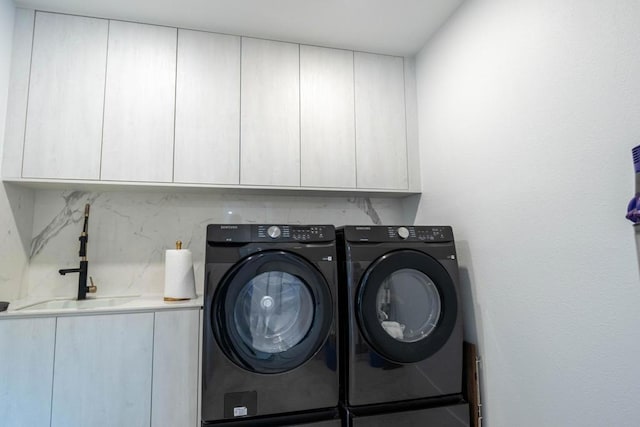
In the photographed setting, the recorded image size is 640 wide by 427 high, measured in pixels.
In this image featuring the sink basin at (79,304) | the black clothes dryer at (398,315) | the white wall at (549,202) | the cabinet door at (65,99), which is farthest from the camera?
the cabinet door at (65,99)

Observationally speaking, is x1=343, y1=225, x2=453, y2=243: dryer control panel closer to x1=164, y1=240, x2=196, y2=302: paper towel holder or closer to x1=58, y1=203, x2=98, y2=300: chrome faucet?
x1=164, y1=240, x2=196, y2=302: paper towel holder

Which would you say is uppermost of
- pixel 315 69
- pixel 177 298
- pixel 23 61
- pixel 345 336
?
pixel 315 69

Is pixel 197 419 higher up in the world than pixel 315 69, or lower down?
lower down

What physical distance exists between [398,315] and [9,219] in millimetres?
2053

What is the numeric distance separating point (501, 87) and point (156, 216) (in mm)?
2057

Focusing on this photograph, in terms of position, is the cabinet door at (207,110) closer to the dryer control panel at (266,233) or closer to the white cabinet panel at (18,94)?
the dryer control panel at (266,233)

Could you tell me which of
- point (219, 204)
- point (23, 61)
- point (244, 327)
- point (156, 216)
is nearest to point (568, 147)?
point (244, 327)

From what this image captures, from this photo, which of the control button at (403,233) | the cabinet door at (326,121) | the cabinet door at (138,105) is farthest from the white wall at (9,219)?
the control button at (403,233)

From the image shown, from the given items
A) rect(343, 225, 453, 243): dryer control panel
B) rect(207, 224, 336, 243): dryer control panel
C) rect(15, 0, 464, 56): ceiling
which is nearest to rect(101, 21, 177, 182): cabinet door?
rect(15, 0, 464, 56): ceiling

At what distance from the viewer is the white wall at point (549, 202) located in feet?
3.60

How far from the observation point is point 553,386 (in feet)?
4.32

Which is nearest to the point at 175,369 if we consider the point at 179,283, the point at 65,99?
the point at 179,283

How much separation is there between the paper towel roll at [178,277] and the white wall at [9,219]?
78 cm

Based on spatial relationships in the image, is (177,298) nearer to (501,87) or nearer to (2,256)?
(2,256)
